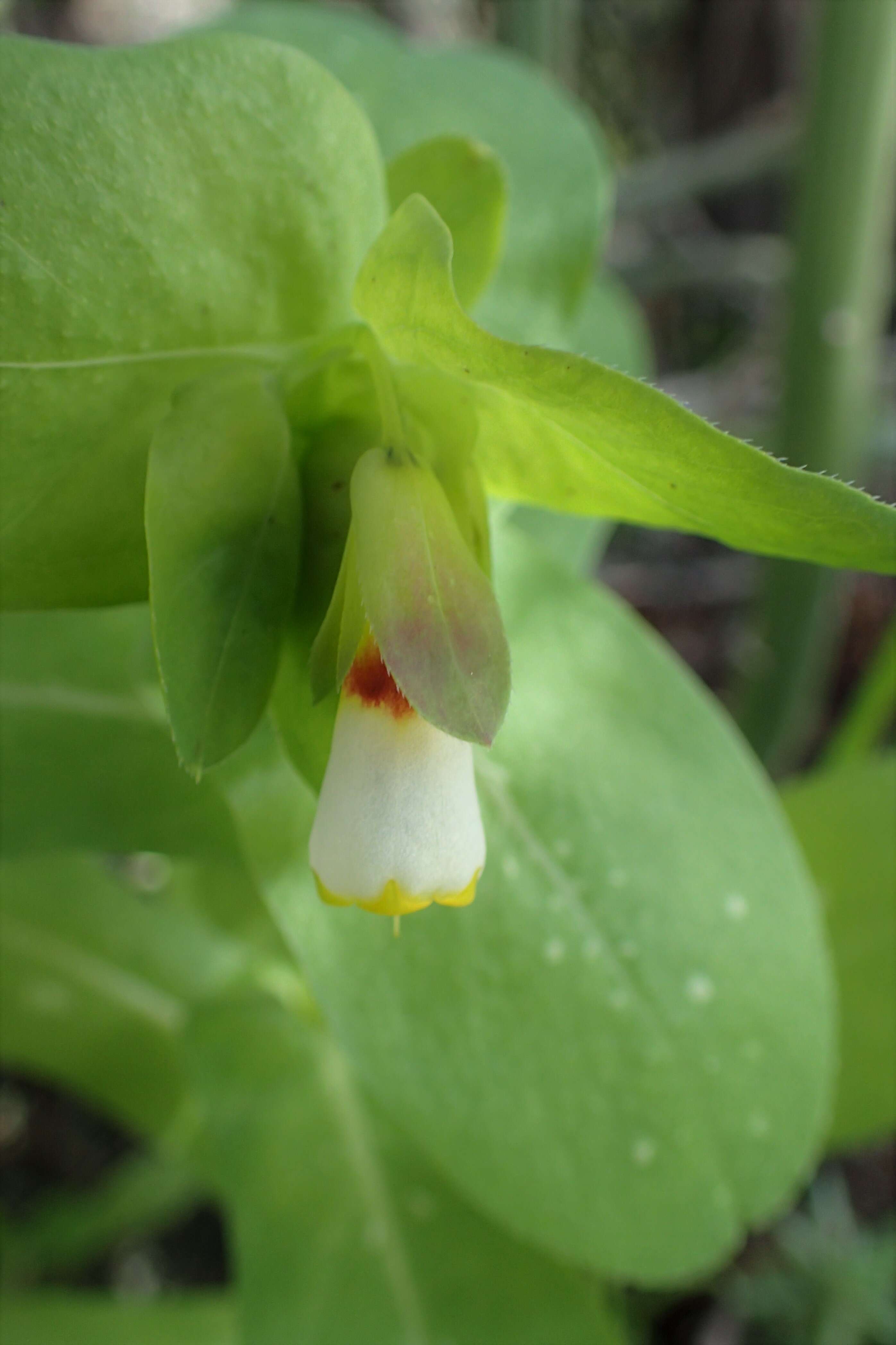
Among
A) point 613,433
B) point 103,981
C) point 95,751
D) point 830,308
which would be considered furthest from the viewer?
point 830,308

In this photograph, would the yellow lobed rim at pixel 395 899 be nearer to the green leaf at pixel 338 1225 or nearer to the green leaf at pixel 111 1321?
the green leaf at pixel 338 1225

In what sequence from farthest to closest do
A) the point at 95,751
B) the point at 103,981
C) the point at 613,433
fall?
the point at 103,981
the point at 95,751
the point at 613,433

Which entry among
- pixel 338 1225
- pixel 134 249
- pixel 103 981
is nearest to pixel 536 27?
pixel 134 249

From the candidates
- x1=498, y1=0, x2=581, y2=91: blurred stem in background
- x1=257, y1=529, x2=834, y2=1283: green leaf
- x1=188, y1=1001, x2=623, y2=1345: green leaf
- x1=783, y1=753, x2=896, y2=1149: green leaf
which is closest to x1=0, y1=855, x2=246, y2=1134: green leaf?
x1=188, y1=1001, x2=623, y2=1345: green leaf

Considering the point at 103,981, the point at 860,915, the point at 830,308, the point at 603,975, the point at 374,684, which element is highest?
the point at 374,684

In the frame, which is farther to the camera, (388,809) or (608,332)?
(608,332)

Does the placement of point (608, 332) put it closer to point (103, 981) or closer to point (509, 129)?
point (509, 129)

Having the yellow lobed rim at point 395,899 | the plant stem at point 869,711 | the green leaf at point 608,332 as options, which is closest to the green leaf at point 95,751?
the yellow lobed rim at point 395,899
